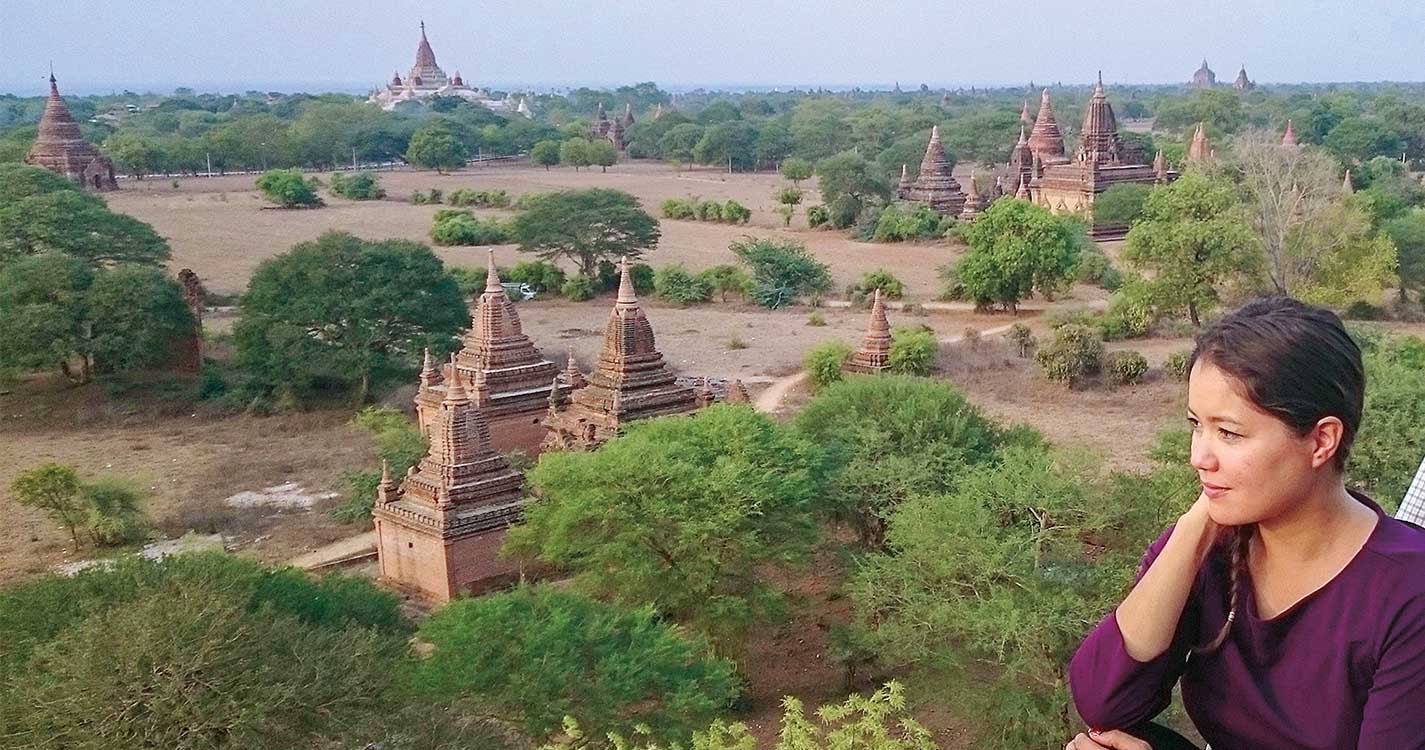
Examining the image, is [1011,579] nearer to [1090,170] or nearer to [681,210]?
[1090,170]

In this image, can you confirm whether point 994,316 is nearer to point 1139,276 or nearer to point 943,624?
point 1139,276

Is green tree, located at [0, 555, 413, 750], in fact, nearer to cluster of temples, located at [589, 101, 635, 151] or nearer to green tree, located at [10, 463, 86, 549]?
green tree, located at [10, 463, 86, 549]

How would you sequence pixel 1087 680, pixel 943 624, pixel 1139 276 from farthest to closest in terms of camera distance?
pixel 1139 276 → pixel 943 624 → pixel 1087 680

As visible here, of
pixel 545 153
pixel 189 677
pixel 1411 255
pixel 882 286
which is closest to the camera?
pixel 189 677

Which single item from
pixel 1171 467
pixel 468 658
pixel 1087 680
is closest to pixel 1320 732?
pixel 1087 680

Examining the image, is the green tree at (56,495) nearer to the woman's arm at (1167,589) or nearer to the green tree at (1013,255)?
the woman's arm at (1167,589)

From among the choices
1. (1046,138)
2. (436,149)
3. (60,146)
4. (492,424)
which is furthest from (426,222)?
(492,424)
